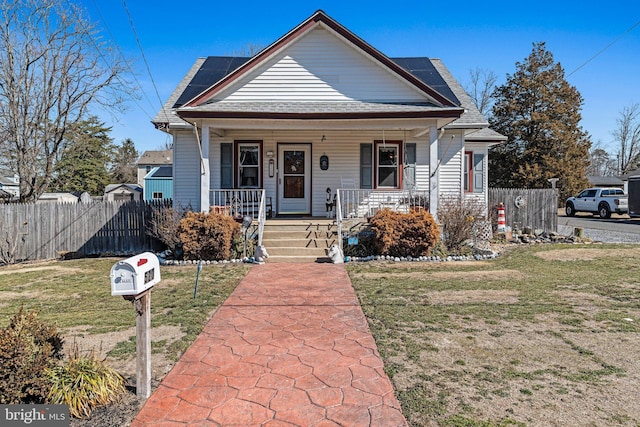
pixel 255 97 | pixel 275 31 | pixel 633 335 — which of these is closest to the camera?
pixel 633 335

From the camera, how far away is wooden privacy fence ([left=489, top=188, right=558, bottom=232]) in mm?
15516

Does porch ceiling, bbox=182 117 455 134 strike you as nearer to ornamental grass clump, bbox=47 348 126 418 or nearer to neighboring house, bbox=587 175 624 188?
ornamental grass clump, bbox=47 348 126 418

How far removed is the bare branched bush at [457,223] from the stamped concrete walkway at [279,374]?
5599 millimetres

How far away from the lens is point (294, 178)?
13.2 metres

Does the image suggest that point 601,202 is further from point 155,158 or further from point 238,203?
point 155,158

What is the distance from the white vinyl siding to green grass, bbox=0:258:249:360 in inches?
220

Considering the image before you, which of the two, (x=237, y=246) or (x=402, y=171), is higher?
(x=402, y=171)

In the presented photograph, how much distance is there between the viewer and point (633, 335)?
15.5ft

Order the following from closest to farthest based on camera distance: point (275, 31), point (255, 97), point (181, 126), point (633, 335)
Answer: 1. point (633, 335)
2. point (255, 97)
3. point (181, 126)
4. point (275, 31)

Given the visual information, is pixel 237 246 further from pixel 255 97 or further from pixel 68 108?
pixel 68 108

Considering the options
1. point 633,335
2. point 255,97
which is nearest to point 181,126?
point 255,97

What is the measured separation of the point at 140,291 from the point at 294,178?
33.3 feet

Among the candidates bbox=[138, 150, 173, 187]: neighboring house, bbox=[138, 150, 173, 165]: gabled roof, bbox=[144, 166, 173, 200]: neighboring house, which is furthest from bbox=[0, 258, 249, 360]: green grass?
bbox=[138, 150, 173, 165]: gabled roof

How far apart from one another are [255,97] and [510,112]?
25346 mm
